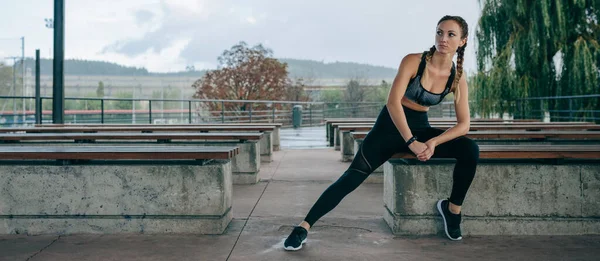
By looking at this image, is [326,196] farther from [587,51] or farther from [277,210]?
[587,51]

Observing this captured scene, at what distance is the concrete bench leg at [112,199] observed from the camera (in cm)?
368

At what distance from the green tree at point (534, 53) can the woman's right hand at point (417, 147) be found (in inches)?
395

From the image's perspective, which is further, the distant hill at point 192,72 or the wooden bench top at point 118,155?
the distant hill at point 192,72

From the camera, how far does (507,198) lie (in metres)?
3.70

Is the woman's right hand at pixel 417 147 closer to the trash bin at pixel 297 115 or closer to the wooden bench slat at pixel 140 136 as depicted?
the wooden bench slat at pixel 140 136

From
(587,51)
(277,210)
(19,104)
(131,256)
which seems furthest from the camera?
(19,104)

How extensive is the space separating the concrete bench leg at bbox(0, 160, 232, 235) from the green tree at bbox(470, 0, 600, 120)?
34.1ft

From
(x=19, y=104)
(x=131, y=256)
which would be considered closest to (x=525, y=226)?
(x=131, y=256)

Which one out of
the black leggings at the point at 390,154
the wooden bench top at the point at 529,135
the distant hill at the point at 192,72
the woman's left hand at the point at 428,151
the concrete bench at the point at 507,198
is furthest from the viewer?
the distant hill at the point at 192,72

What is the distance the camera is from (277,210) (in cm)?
459

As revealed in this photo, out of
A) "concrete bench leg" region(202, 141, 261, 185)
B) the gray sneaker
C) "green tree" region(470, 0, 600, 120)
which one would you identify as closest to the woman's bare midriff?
the gray sneaker

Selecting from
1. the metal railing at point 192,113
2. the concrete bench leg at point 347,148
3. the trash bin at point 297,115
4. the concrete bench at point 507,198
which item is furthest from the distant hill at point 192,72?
the concrete bench at point 507,198

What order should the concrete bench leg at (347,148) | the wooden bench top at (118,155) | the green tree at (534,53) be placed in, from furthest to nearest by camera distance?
the green tree at (534,53), the concrete bench leg at (347,148), the wooden bench top at (118,155)

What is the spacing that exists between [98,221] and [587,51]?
1102cm
